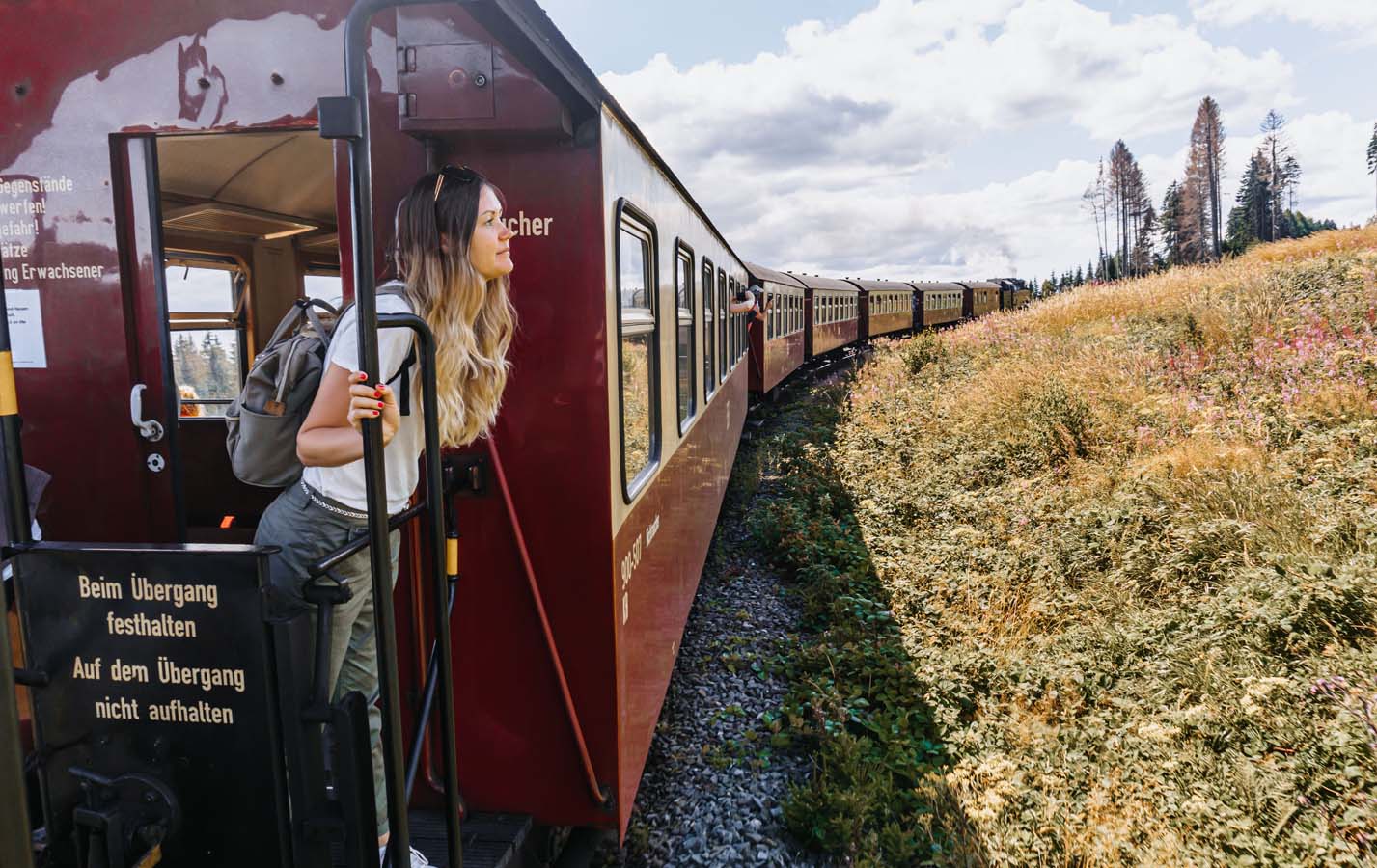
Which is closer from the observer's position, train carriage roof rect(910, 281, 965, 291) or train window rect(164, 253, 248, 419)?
train window rect(164, 253, 248, 419)

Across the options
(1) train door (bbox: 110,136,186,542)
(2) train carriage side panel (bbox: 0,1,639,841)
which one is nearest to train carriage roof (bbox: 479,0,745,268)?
(2) train carriage side panel (bbox: 0,1,639,841)

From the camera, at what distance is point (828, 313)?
21.9 m

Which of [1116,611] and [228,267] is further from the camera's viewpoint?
[1116,611]

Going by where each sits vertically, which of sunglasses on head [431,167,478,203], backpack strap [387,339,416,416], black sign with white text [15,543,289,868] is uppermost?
sunglasses on head [431,167,478,203]

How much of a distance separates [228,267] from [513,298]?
3467 millimetres

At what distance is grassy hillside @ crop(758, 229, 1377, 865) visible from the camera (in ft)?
12.4

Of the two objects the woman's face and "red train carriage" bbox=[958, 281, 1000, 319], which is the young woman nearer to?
the woman's face

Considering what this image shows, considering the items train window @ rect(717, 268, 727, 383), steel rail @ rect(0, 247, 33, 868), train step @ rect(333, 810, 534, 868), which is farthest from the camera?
train window @ rect(717, 268, 727, 383)

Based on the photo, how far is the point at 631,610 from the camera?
3.28 metres

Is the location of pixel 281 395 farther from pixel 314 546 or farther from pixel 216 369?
pixel 216 369

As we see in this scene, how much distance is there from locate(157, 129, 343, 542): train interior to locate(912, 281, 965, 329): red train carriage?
29124 millimetres

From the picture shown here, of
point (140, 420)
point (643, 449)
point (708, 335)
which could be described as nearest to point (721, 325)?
point (708, 335)

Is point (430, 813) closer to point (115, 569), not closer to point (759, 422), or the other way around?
point (115, 569)

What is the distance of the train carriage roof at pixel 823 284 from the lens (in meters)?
19.7
